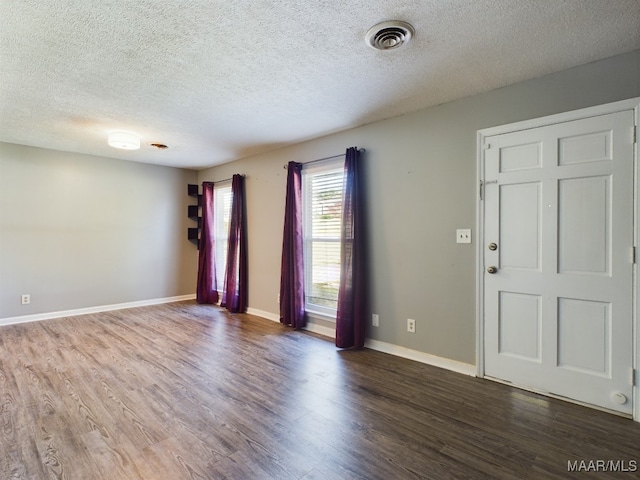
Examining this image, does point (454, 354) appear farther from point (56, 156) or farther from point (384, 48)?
point (56, 156)

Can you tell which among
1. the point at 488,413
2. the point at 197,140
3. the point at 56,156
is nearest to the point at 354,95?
the point at 197,140

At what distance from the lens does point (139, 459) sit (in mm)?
1691

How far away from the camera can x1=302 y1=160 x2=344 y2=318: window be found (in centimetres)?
387

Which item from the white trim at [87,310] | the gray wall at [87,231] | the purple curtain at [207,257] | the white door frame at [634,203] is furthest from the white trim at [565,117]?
the white trim at [87,310]

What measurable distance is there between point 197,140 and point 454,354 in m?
3.87

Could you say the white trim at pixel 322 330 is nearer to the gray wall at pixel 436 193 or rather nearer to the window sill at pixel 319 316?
the window sill at pixel 319 316

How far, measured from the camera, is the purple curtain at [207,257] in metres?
5.60

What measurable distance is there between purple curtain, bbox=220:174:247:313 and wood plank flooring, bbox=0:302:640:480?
1.65 meters

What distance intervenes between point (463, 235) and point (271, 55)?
83.5 inches

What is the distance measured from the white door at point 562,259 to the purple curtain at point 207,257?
4.43 meters

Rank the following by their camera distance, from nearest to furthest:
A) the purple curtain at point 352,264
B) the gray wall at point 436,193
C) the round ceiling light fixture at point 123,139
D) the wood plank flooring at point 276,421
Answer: the wood plank flooring at point 276,421, the gray wall at point 436,193, the purple curtain at point 352,264, the round ceiling light fixture at point 123,139

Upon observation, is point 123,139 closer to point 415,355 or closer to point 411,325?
point 411,325

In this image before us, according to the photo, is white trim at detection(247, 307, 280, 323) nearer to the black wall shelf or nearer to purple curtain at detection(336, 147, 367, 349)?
purple curtain at detection(336, 147, 367, 349)

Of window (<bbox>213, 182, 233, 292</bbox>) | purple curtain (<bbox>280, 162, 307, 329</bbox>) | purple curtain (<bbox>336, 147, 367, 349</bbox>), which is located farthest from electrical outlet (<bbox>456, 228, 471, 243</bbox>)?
window (<bbox>213, 182, 233, 292</bbox>)
